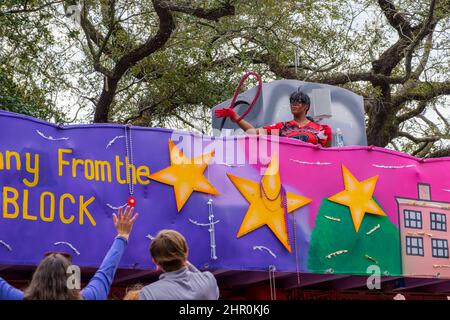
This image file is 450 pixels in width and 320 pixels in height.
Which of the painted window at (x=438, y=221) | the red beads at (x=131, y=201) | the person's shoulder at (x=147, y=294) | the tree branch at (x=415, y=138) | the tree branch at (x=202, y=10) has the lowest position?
the person's shoulder at (x=147, y=294)

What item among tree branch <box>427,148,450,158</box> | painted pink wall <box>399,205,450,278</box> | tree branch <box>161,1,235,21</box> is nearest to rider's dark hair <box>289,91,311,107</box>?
painted pink wall <box>399,205,450,278</box>

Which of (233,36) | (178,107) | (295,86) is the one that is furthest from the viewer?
(178,107)

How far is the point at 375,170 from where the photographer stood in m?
7.82

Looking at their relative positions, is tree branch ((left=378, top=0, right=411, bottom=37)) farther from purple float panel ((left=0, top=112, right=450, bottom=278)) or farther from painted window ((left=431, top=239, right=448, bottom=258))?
painted window ((left=431, top=239, right=448, bottom=258))

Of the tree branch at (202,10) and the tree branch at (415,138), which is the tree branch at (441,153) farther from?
the tree branch at (202,10)

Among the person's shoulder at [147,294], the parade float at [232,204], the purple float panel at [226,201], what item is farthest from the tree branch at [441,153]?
the person's shoulder at [147,294]

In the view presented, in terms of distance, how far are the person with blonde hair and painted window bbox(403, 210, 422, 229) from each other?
400cm

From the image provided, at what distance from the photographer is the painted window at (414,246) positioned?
25.8 ft

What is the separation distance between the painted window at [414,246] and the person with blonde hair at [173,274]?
3966 millimetres

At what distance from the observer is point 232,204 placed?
6957 millimetres

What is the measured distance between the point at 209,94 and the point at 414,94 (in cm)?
378

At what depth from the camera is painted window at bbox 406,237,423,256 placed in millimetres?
7863

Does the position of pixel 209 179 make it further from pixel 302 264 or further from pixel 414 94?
pixel 414 94

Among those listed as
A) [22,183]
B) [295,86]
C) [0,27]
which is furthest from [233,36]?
[22,183]
